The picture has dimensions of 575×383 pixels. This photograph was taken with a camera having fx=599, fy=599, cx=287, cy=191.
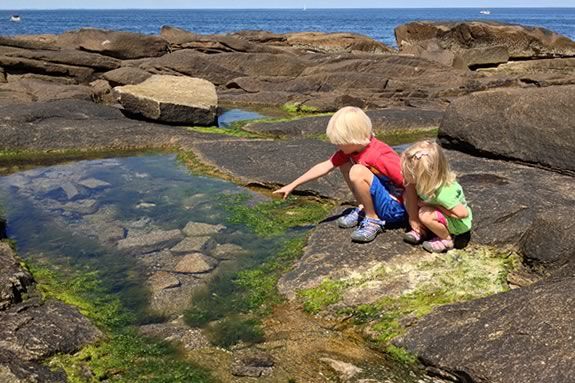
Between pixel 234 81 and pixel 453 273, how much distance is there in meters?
17.2

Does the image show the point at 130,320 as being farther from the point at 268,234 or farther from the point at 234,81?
the point at 234,81

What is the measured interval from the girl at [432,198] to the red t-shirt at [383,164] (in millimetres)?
264

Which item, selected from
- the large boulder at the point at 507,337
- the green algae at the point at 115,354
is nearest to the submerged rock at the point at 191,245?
the green algae at the point at 115,354

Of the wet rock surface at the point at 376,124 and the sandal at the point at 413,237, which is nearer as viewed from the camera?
the sandal at the point at 413,237

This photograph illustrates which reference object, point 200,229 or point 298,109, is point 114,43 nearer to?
point 298,109

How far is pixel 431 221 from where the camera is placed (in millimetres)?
5816

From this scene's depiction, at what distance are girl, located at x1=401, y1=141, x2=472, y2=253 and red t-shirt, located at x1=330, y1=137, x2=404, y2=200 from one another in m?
0.26

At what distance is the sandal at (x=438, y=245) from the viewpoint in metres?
5.94

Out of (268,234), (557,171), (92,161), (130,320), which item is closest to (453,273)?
(268,234)

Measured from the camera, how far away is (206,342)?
4867mm

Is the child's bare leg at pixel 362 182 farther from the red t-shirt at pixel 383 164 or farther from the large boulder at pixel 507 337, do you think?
the large boulder at pixel 507 337

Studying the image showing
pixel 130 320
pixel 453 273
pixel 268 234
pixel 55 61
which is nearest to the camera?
pixel 130 320

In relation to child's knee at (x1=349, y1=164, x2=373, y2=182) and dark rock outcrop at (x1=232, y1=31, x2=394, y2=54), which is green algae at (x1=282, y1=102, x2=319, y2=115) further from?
dark rock outcrop at (x1=232, y1=31, x2=394, y2=54)

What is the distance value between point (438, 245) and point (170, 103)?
900cm
